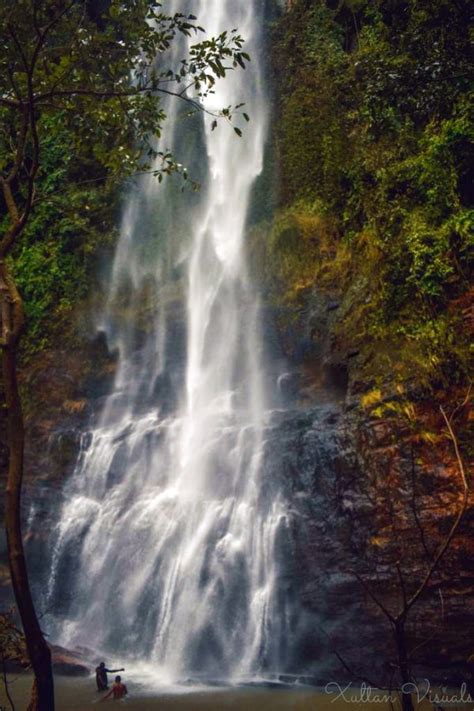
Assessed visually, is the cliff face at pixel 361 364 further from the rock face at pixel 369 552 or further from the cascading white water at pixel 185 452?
the cascading white water at pixel 185 452

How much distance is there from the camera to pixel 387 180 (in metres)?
15.6

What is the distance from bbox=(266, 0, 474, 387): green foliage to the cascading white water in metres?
2.92

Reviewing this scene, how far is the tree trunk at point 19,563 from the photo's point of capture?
538 cm

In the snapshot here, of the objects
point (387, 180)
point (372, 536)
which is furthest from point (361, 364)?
point (387, 180)

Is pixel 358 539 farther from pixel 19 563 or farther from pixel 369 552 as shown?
pixel 19 563

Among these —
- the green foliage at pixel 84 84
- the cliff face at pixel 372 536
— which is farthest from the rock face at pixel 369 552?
the green foliage at pixel 84 84

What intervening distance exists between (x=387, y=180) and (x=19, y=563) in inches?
518

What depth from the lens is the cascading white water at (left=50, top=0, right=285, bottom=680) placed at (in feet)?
41.2

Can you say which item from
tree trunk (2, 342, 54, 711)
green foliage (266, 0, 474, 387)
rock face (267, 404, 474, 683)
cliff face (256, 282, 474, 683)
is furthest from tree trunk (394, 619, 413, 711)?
green foliage (266, 0, 474, 387)

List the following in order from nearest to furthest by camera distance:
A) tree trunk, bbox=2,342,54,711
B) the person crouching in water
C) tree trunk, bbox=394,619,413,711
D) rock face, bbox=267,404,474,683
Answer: tree trunk, bbox=394,619,413,711 → tree trunk, bbox=2,342,54,711 → the person crouching in water → rock face, bbox=267,404,474,683

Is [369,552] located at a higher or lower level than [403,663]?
higher

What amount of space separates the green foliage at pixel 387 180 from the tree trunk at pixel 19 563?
846cm

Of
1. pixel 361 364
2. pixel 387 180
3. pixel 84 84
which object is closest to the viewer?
pixel 84 84

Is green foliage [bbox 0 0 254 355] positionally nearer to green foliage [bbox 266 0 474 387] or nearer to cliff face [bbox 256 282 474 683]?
green foliage [bbox 266 0 474 387]
